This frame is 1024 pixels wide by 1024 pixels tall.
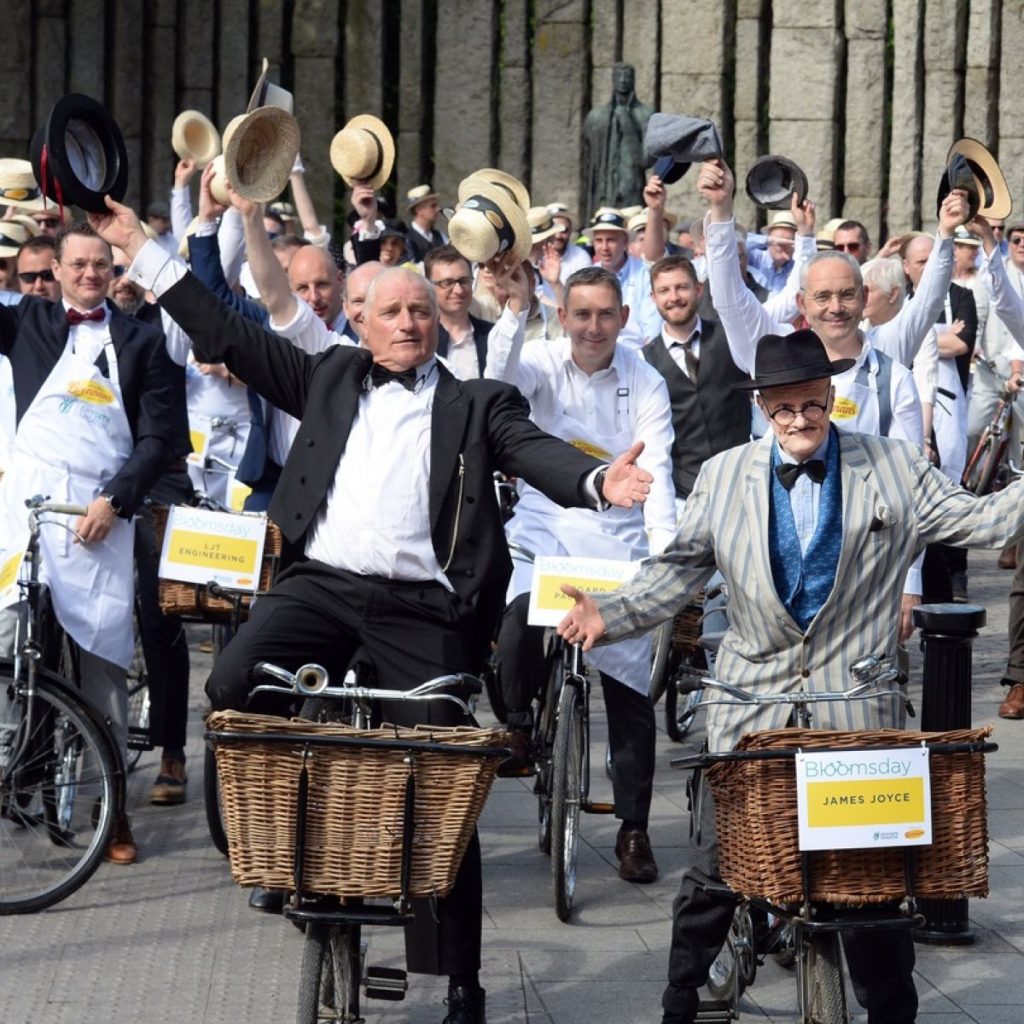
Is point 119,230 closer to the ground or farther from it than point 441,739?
farther from it

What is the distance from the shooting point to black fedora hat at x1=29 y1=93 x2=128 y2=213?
570 centimetres

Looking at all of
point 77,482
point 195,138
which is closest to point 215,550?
point 77,482

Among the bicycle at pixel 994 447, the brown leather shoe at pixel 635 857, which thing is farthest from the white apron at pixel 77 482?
the bicycle at pixel 994 447

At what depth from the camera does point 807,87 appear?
2050 cm

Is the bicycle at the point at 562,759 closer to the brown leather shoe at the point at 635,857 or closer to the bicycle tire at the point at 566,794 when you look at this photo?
the bicycle tire at the point at 566,794

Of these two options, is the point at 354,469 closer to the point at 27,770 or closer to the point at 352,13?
the point at 27,770

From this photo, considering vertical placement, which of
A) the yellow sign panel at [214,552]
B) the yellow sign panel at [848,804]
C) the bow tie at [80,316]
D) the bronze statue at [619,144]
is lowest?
the yellow sign panel at [848,804]

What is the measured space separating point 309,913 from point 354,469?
1389mm

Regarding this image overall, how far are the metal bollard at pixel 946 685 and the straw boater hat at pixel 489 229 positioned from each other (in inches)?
88.1

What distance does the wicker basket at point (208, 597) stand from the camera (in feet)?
22.5

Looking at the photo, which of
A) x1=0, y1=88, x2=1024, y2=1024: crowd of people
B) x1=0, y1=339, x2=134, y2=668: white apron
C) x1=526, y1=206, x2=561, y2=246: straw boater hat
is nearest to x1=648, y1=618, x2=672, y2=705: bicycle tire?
x1=0, y1=88, x2=1024, y2=1024: crowd of people

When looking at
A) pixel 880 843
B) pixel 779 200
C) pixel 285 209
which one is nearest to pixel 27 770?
pixel 880 843

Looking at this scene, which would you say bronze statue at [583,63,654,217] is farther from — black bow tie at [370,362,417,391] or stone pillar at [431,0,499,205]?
black bow tie at [370,362,417,391]

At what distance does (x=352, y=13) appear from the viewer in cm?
2052
